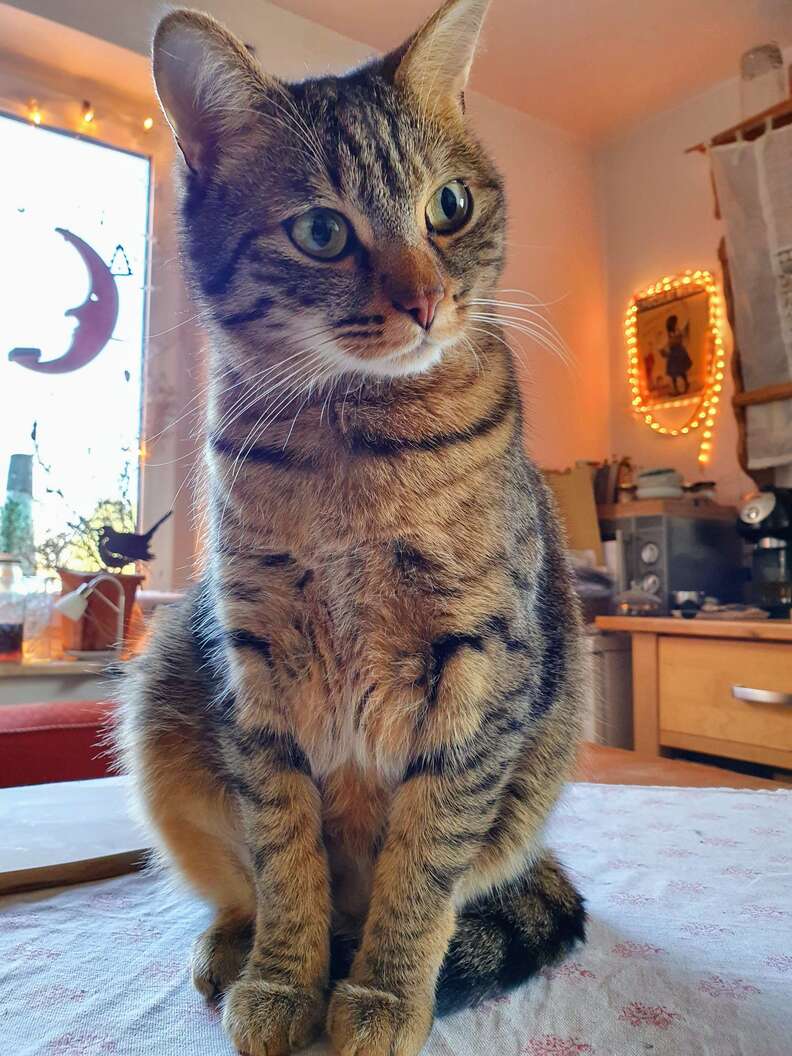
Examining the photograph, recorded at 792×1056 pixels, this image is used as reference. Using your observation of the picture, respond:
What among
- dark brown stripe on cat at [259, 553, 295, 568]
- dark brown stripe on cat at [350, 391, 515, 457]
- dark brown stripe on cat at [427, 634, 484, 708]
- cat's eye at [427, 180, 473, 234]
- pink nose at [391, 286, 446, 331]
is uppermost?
cat's eye at [427, 180, 473, 234]

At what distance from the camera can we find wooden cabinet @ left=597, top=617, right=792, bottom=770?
1963mm

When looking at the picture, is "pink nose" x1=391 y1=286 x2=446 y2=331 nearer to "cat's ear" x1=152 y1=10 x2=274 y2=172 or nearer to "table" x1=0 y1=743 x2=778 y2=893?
"cat's ear" x1=152 y1=10 x2=274 y2=172

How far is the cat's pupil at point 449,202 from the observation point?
0.73 meters

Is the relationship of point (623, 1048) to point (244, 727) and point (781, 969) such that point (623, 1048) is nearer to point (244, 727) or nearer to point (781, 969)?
point (781, 969)

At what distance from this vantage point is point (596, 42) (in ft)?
8.79

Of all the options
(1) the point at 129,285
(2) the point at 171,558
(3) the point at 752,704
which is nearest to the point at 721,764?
(3) the point at 752,704

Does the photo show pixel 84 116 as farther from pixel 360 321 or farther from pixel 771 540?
pixel 771 540

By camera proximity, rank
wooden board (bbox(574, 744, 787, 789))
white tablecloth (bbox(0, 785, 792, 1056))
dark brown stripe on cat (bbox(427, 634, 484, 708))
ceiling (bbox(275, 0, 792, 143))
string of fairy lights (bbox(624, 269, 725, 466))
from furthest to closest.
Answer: string of fairy lights (bbox(624, 269, 725, 466))
ceiling (bbox(275, 0, 792, 143))
wooden board (bbox(574, 744, 787, 789))
dark brown stripe on cat (bbox(427, 634, 484, 708))
white tablecloth (bbox(0, 785, 792, 1056))

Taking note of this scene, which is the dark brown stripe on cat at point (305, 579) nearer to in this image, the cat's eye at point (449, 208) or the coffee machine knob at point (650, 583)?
the cat's eye at point (449, 208)

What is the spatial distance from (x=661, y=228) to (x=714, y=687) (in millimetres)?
1836

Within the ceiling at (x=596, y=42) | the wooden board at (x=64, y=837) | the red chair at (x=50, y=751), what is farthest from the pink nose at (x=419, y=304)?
the ceiling at (x=596, y=42)

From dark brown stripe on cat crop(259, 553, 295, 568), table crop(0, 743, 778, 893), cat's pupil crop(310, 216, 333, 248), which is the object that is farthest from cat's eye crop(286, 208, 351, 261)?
table crop(0, 743, 778, 893)

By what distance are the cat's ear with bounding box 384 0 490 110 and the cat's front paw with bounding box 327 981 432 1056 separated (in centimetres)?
77

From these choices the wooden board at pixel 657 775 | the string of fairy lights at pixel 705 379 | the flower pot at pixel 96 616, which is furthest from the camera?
the string of fairy lights at pixel 705 379
